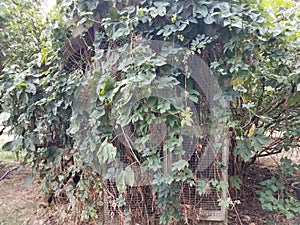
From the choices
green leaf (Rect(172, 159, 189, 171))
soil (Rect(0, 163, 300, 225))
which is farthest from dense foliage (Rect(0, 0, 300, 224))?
soil (Rect(0, 163, 300, 225))

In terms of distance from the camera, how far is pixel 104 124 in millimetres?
1875

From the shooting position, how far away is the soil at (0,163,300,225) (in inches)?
88.0

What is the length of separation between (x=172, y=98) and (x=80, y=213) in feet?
4.55

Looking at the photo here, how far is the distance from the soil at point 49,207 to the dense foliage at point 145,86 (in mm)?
216

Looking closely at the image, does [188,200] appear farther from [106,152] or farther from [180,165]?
[106,152]

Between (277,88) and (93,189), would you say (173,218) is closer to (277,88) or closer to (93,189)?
(93,189)

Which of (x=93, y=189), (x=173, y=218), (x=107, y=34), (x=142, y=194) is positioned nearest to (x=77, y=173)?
(x=93, y=189)

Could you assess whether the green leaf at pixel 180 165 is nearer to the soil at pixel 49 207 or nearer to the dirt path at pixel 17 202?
the soil at pixel 49 207

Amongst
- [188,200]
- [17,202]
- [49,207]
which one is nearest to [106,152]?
[188,200]

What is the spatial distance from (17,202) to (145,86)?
7.25ft

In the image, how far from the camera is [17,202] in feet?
9.09

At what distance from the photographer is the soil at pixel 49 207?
2.24m

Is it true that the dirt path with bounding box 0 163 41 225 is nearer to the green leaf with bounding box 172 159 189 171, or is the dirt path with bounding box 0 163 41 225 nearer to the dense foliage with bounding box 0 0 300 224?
the dense foliage with bounding box 0 0 300 224

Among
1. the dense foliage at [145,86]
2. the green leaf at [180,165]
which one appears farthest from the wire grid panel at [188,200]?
the green leaf at [180,165]
